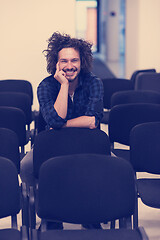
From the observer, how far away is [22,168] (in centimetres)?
309

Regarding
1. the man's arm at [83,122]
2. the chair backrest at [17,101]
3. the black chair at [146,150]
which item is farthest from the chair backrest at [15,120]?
the black chair at [146,150]

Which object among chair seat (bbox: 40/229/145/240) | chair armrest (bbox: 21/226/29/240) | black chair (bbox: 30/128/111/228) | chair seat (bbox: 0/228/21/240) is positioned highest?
black chair (bbox: 30/128/111/228)

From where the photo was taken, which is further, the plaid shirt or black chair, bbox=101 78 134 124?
black chair, bbox=101 78 134 124

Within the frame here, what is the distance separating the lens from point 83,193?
8.09 ft

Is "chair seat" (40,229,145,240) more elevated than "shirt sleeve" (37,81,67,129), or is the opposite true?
"shirt sleeve" (37,81,67,129)

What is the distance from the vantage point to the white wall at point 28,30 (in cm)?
656

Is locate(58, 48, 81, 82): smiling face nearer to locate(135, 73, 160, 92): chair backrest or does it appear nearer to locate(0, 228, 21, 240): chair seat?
locate(0, 228, 21, 240): chair seat

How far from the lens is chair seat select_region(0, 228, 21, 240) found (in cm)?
240

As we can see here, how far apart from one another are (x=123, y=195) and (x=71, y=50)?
1.21 m

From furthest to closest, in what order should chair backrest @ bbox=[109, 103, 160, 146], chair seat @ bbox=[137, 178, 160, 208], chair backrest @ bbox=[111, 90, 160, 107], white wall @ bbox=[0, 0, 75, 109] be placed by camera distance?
white wall @ bbox=[0, 0, 75, 109], chair backrest @ bbox=[111, 90, 160, 107], chair backrest @ bbox=[109, 103, 160, 146], chair seat @ bbox=[137, 178, 160, 208]

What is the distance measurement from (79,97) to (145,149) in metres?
0.63

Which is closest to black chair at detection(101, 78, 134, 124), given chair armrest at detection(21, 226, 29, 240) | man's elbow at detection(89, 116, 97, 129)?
man's elbow at detection(89, 116, 97, 129)

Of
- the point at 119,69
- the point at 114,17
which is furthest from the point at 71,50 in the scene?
the point at 114,17

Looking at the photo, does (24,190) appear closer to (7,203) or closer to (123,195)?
(7,203)
